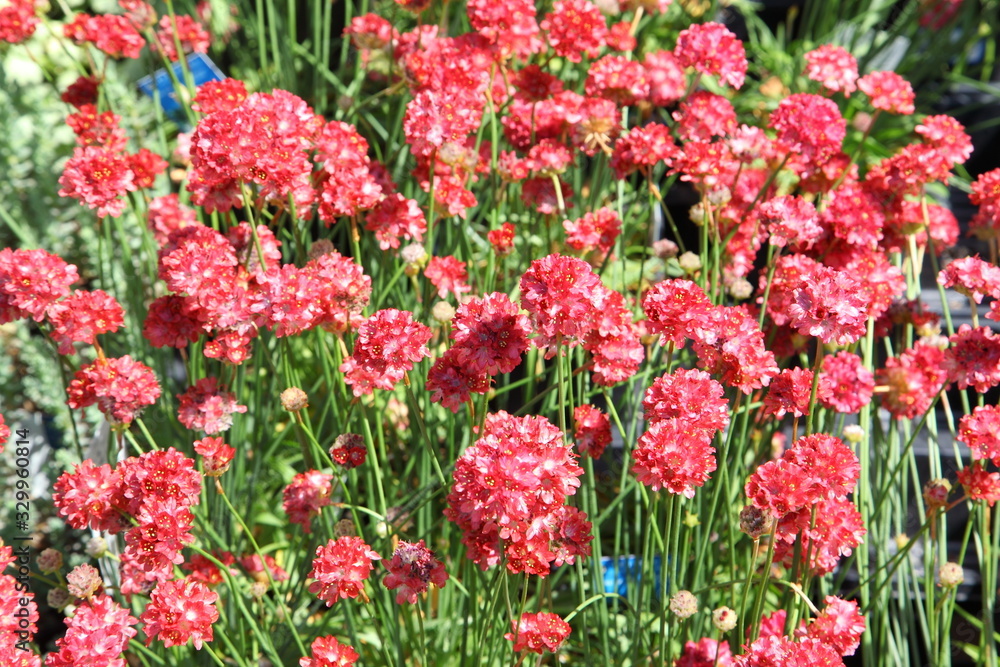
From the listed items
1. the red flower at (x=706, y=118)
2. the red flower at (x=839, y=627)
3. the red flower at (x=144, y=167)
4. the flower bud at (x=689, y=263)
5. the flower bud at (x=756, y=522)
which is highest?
the red flower at (x=706, y=118)

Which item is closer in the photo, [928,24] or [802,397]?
[802,397]

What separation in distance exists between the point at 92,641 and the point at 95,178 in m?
0.95

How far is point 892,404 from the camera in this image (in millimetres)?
1838

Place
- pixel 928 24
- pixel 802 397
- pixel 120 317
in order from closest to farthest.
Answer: pixel 802 397 → pixel 120 317 → pixel 928 24

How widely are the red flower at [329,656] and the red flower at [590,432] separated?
0.56 meters

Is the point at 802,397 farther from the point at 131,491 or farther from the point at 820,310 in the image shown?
the point at 131,491

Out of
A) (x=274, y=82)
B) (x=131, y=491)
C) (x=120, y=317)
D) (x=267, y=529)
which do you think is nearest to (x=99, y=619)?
(x=131, y=491)

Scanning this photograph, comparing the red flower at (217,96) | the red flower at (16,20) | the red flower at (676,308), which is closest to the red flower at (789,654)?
the red flower at (676,308)

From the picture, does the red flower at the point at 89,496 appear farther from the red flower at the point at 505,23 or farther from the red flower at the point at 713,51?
the red flower at the point at 713,51

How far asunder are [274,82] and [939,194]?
240cm

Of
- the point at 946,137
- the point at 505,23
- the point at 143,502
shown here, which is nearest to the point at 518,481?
the point at 143,502

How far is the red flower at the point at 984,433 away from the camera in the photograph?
158 centimetres

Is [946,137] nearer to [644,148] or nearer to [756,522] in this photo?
[644,148]

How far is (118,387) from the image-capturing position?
159cm
